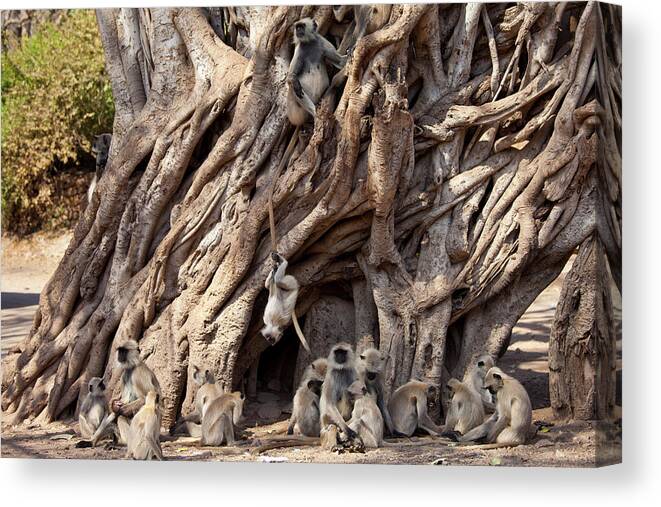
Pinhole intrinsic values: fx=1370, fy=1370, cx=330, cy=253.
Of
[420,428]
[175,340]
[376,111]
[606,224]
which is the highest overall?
[376,111]

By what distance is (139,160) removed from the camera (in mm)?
11883

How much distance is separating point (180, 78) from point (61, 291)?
87.2 inches

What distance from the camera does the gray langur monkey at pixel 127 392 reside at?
1088 cm

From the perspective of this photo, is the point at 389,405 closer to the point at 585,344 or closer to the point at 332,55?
the point at 585,344

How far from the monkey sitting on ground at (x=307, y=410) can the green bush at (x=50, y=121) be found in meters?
6.19

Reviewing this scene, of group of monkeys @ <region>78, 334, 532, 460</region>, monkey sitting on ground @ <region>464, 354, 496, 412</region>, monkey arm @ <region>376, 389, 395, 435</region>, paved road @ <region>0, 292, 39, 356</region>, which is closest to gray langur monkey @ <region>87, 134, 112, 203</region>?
paved road @ <region>0, 292, 39, 356</region>

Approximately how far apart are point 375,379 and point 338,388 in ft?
1.01

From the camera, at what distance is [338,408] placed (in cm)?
1062

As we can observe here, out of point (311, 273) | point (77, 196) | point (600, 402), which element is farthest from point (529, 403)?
point (77, 196)

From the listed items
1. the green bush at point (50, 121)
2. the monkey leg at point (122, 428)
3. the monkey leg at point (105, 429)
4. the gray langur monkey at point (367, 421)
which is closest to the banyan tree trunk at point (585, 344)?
the gray langur monkey at point (367, 421)

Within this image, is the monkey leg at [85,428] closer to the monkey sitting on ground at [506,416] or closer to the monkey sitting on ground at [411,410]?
the monkey sitting on ground at [411,410]

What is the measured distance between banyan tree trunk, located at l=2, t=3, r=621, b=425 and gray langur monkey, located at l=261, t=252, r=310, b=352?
16 centimetres

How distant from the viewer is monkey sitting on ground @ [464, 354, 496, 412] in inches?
428

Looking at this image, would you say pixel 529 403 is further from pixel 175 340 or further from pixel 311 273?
pixel 175 340
